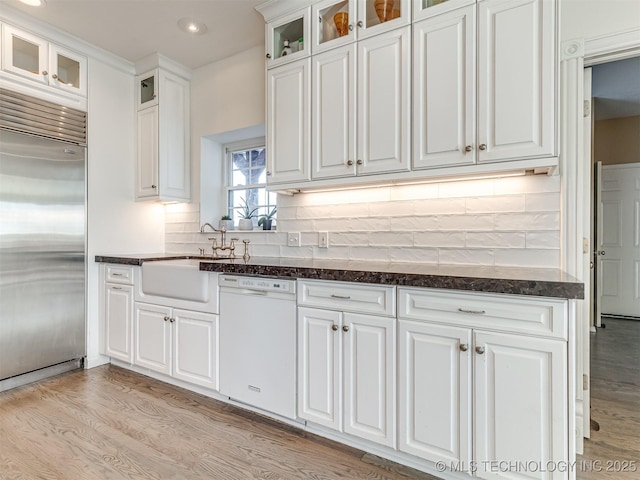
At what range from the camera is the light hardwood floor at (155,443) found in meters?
1.64

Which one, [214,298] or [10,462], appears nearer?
[10,462]

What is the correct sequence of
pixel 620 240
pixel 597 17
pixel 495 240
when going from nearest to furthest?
pixel 597 17 → pixel 495 240 → pixel 620 240

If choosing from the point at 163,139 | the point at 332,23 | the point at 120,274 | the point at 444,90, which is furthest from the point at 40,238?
the point at 444,90

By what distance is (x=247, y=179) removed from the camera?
3.30m

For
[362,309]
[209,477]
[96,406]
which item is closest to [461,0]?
[362,309]

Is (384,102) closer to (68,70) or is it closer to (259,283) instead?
(259,283)

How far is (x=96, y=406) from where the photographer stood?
7.41 ft

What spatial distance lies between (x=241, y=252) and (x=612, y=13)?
9.30ft

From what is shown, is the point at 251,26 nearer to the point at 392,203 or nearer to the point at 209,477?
the point at 392,203

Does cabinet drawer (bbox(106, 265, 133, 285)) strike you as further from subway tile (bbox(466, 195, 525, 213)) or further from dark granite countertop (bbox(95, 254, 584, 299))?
subway tile (bbox(466, 195, 525, 213))

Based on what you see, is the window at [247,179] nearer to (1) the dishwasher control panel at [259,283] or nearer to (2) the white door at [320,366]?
(1) the dishwasher control panel at [259,283]

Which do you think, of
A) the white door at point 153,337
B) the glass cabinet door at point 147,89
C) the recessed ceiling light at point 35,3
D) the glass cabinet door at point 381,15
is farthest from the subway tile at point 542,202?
the recessed ceiling light at point 35,3

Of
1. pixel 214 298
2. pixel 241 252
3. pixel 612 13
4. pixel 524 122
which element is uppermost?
pixel 612 13

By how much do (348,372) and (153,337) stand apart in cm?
164
